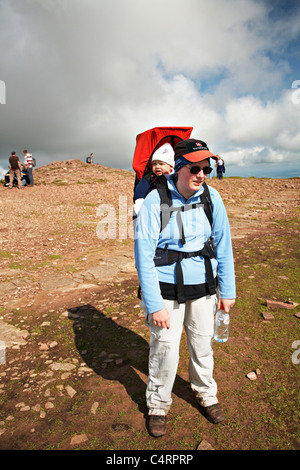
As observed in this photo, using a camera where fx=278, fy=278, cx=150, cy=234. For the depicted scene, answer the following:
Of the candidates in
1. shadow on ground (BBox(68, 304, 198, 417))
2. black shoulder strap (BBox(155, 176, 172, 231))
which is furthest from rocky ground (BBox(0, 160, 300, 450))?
black shoulder strap (BBox(155, 176, 172, 231))

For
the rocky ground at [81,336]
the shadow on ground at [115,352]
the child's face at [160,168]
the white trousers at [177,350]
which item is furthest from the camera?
the child's face at [160,168]

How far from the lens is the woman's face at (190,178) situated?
8.84 ft

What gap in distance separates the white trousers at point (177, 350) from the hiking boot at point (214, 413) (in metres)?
0.04

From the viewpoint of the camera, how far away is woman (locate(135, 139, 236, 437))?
2.70 metres

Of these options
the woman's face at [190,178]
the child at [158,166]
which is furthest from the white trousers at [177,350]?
the child at [158,166]

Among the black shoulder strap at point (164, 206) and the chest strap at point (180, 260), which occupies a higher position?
the black shoulder strap at point (164, 206)

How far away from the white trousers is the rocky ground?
284mm

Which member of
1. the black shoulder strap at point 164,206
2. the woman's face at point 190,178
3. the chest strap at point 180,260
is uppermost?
the woman's face at point 190,178

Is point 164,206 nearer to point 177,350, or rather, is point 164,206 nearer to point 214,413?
point 177,350

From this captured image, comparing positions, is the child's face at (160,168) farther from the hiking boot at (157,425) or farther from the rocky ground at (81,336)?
the hiking boot at (157,425)

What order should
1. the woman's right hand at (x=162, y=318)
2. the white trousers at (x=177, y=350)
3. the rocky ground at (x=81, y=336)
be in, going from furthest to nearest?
the rocky ground at (x=81, y=336) → the white trousers at (x=177, y=350) → the woman's right hand at (x=162, y=318)

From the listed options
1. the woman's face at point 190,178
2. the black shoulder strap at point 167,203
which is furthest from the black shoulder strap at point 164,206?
the woman's face at point 190,178

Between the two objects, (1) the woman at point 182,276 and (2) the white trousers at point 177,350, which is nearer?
(1) the woman at point 182,276
